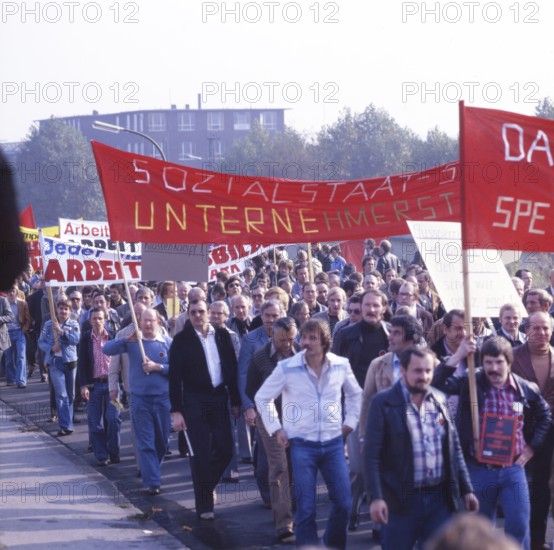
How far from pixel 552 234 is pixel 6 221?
6.20 m

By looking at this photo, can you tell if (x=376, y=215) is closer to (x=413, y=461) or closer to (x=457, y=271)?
(x=457, y=271)

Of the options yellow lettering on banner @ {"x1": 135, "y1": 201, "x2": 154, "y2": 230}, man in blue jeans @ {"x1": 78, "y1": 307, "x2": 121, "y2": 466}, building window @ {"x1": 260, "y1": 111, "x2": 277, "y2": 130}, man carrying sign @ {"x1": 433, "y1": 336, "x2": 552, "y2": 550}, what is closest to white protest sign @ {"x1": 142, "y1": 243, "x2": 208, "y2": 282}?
man in blue jeans @ {"x1": 78, "y1": 307, "x2": 121, "y2": 466}

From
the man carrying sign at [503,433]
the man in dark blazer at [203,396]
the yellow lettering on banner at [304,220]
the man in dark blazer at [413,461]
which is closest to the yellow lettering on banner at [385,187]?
the yellow lettering on banner at [304,220]

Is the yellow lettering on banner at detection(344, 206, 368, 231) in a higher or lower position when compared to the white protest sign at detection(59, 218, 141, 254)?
lower

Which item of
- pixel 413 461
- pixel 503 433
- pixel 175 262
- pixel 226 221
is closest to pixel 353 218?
pixel 226 221

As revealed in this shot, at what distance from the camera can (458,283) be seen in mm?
8719

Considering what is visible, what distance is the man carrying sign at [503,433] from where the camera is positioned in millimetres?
6684

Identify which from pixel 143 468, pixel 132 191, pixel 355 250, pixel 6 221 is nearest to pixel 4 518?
pixel 143 468

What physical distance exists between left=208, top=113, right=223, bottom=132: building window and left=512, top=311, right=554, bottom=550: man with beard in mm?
131373

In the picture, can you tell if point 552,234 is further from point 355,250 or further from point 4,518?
point 355,250

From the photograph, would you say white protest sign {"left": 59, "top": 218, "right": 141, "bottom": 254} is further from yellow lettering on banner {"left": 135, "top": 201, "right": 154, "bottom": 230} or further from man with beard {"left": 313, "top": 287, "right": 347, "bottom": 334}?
yellow lettering on banner {"left": 135, "top": 201, "right": 154, "bottom": 230}

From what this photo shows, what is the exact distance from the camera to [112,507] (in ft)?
32.7

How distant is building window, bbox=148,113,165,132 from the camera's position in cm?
13650

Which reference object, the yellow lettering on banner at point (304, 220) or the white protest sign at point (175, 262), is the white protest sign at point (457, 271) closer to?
the yellow lettering on banner at point (304, 220)
